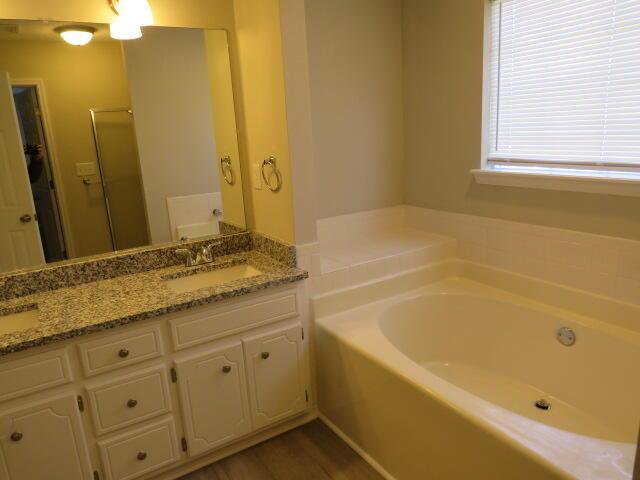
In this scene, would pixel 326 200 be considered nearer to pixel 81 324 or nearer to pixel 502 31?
pixel 502 31

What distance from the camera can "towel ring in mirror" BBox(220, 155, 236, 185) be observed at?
236 cm

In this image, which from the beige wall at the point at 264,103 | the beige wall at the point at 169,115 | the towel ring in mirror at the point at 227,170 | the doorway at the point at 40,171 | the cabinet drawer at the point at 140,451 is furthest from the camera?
the towel ring in mirror at the point at 227,170

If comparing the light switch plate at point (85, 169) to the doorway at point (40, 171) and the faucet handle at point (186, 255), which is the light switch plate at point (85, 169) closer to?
the doorway at point (40, 171)

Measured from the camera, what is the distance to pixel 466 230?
269 cm

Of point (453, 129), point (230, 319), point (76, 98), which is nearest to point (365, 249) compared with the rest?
point (453, 129)

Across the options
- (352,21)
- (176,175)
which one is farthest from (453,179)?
(176,175)

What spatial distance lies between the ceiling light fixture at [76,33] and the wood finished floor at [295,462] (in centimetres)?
191

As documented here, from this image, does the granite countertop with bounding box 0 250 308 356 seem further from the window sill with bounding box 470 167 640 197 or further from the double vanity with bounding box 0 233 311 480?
the window sill with bounding box 470 167 640 197

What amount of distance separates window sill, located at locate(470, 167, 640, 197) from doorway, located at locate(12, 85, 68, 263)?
83.3 inches

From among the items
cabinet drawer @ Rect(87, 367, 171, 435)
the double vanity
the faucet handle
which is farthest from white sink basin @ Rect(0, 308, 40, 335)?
the faucet handle

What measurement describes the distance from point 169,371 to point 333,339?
2.39 feet

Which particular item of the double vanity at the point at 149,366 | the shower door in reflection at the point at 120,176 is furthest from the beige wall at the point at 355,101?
the shower door in reflection at the point at 120,176

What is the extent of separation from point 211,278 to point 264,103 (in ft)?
2.86

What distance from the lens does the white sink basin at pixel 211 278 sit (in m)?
2.14
